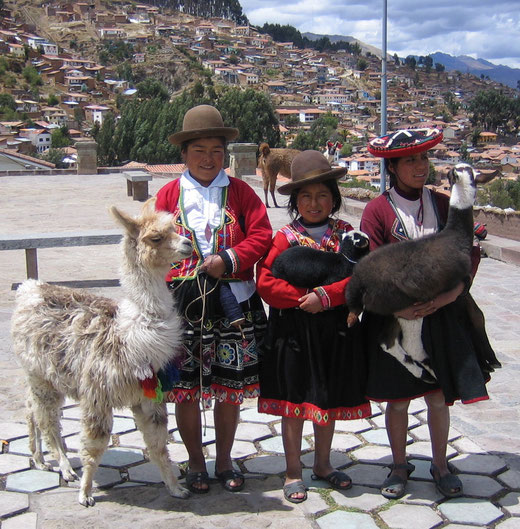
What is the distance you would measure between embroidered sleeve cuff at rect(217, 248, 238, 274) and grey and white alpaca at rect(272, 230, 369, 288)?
8.7 inches

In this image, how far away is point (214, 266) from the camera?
3236 mm

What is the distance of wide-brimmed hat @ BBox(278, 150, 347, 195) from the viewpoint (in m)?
3.27

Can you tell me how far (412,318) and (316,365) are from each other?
0.53m

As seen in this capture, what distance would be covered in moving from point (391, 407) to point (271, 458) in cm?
90

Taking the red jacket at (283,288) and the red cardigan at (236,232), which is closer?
the red jacket at (283,288)

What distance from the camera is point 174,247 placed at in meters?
3.08

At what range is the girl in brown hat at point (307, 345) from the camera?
129 inches

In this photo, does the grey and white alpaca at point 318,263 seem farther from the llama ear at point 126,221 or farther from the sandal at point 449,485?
the sandal at point 449,485

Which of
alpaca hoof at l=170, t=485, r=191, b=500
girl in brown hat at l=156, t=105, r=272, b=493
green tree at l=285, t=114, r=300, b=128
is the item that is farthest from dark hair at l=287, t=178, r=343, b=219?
green tree at l=285, t=114, r=300, b=128

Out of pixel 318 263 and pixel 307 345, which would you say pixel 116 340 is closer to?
pixel 307 345

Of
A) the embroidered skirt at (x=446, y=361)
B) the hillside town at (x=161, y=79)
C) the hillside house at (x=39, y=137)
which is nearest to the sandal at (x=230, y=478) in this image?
the embroidered skirt at (x=446, y=361)

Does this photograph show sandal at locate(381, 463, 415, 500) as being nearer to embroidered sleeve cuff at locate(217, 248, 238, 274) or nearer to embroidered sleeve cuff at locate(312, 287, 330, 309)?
embroidered sleeve cuff at locate(312, 287, 330, 309)

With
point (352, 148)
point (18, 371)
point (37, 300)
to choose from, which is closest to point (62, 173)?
point (18, 371)

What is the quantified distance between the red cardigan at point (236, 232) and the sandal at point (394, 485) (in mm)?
1277
